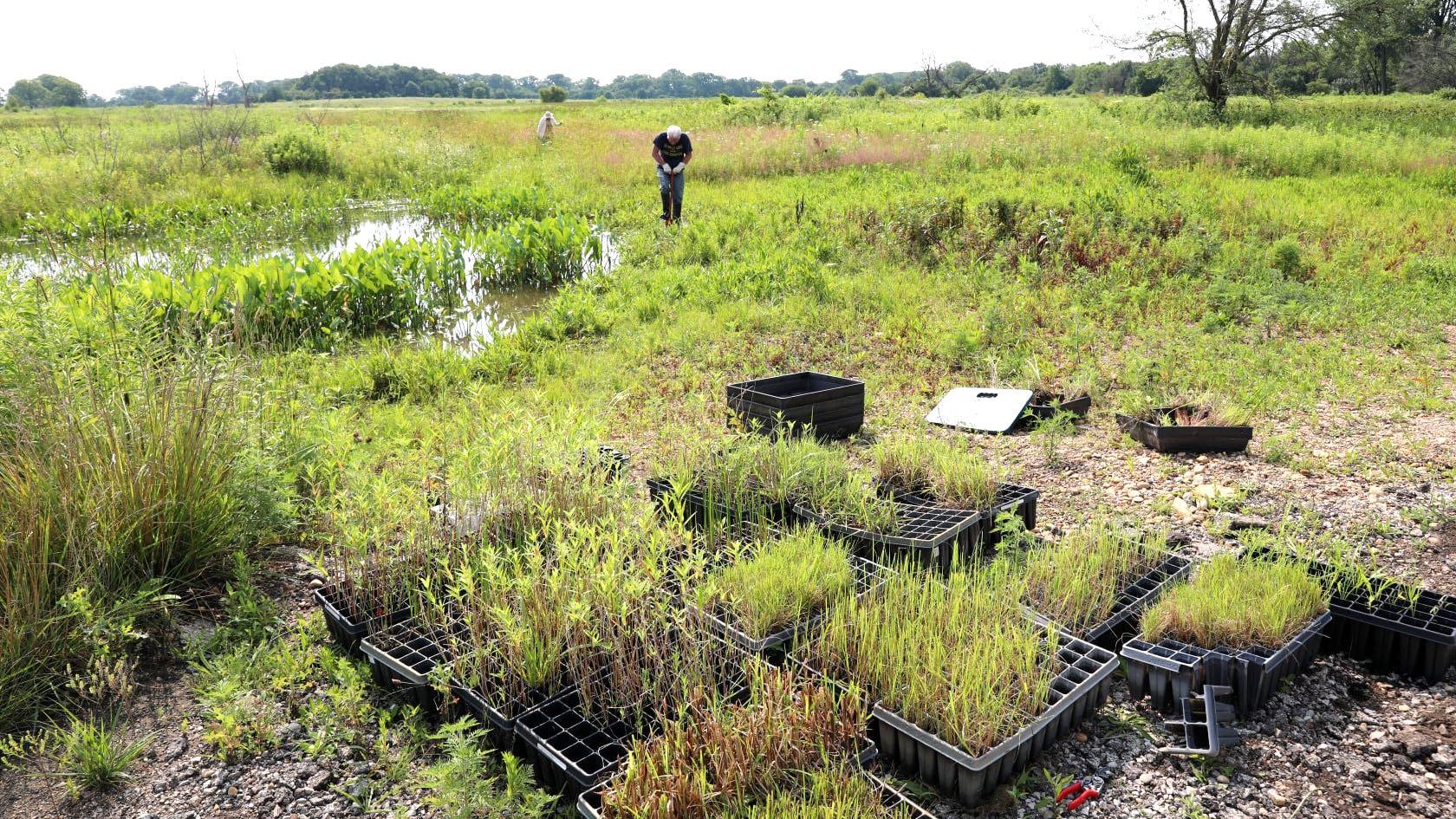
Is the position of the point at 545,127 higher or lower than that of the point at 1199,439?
higher

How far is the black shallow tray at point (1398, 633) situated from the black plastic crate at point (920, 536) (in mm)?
1268

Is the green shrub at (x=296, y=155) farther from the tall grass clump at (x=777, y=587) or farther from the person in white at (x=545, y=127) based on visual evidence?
the tall grass clump at (x=777, y=587)

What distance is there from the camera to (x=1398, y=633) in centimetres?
307

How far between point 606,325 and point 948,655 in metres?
6.23

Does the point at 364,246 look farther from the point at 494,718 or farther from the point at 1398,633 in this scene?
the point at 1398,633

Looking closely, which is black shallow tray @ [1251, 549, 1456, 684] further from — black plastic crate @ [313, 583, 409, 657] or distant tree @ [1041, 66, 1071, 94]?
distant tree @ [1041, 66, 1071, 94]

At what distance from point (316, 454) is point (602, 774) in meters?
2.82

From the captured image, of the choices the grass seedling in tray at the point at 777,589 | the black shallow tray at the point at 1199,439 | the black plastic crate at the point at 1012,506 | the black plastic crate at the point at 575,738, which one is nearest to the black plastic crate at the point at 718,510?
the grass seedling in tray at the point at 777,589

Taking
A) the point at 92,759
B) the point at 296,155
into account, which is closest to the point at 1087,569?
the point at 92,759

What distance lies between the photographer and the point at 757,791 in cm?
241

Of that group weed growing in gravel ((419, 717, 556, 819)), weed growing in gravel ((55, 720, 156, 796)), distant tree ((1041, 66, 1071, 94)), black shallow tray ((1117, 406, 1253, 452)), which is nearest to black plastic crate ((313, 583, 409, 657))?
weed growing in gravel ((55, 720, 156, 796))

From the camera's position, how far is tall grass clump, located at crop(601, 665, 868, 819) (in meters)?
2.25

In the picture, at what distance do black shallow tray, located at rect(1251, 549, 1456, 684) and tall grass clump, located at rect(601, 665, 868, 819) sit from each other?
6.31 ft

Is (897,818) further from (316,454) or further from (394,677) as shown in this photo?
(316,454)
